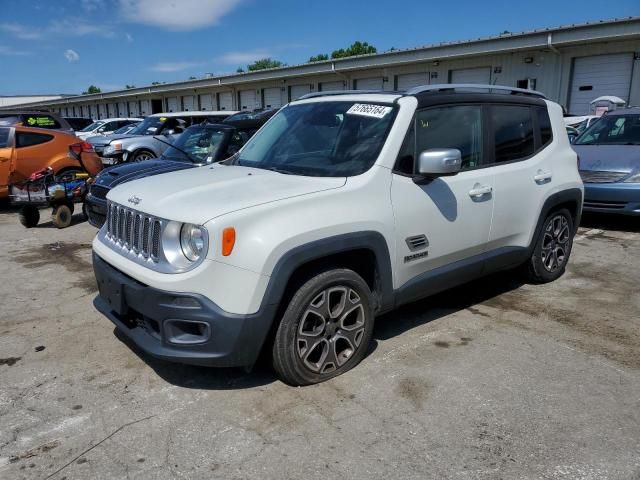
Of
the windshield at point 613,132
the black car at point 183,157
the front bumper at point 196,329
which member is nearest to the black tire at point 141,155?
the black car at point 183,157

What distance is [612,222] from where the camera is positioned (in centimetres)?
880

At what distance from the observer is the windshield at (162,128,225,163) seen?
7.99 metres

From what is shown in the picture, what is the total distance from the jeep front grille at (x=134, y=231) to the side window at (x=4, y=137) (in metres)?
7.88

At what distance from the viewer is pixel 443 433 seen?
297cm

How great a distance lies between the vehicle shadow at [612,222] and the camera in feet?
27.3

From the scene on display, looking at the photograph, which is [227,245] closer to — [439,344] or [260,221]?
[260,221]

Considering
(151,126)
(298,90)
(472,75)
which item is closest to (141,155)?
(151,126)

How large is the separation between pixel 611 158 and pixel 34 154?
10.1 metres

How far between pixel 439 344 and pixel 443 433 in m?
1.19

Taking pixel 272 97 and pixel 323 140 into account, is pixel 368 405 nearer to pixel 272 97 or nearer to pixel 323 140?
pixel 323 140

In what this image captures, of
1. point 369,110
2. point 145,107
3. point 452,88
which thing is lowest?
point 369,110

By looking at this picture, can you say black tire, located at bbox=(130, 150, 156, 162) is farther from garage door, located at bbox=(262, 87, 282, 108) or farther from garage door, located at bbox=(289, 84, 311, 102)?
garage door, located at bbox=(262, 87, 282, 108)

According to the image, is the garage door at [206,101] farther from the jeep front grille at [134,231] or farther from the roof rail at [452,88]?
the jeep front grille at [134,231]

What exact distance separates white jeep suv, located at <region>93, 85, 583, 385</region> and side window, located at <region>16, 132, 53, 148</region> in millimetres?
7621
